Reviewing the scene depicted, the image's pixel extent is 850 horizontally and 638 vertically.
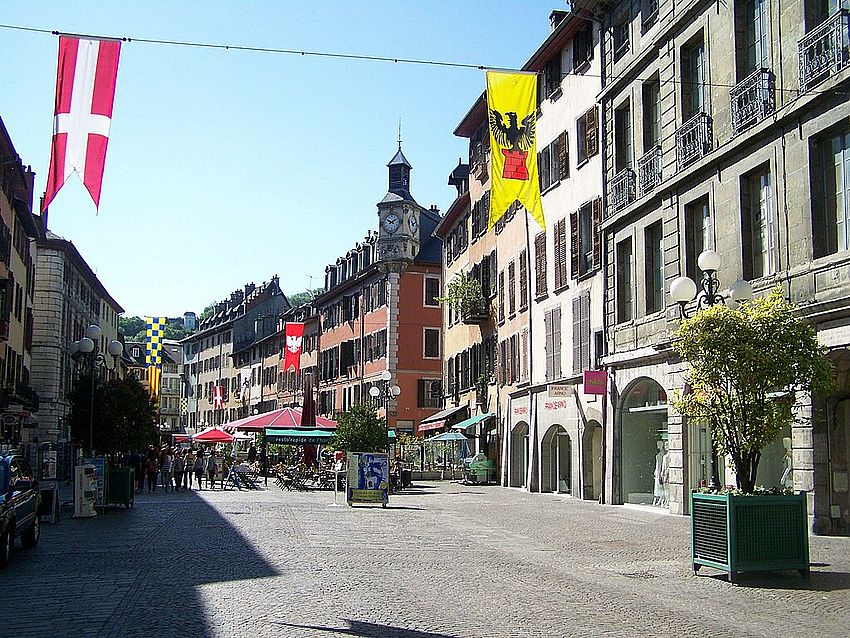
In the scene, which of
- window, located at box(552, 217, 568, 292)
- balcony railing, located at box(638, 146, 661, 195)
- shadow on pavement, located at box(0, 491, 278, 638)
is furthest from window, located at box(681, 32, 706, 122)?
shadow on pavement, located at box(0, 491, 278, 638)

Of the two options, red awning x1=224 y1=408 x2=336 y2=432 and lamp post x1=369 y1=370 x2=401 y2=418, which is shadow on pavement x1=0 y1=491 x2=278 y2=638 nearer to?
red awning x1=224 y1=408 x2=336 y2=432

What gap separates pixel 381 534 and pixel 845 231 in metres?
9.92

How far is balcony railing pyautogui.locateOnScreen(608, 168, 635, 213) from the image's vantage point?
2834cm

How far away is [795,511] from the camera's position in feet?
42.9

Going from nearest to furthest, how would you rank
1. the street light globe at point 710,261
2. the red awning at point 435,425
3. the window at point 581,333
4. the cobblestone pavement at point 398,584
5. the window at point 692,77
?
the cobblestone pavement at point 398,584
the street light globe at point 710,261
the window at point 692,77
the window at point 581,333
the red awning at point 435,425

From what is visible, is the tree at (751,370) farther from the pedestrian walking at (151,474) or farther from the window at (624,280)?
the pedestrian walking at (151,474)

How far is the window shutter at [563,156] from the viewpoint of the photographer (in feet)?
114

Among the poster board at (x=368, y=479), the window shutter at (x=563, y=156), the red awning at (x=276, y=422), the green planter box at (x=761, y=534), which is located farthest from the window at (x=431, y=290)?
the green planter box at (x=761, y=534)

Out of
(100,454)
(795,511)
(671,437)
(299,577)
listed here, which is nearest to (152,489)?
(100,454)

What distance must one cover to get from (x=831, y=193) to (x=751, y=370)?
6.74m

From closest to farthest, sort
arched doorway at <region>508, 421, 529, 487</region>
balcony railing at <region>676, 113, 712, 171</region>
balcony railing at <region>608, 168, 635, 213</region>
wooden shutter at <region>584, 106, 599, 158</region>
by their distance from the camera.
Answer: balcony railing at <region>676, 113, 712, 171</region> → balcony railing at <region>608, 168, 635, 213</region> → wooden shutter at <region>584, 106, 599, 158</region> → arched doorway at <region>508, 421, 529, 487</region>

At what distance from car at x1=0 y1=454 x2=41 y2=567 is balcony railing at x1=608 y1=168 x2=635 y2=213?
56.0 feet

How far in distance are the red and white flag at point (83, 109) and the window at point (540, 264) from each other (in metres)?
22.3

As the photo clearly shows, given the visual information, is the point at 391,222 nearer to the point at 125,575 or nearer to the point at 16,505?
the point at 16,505
